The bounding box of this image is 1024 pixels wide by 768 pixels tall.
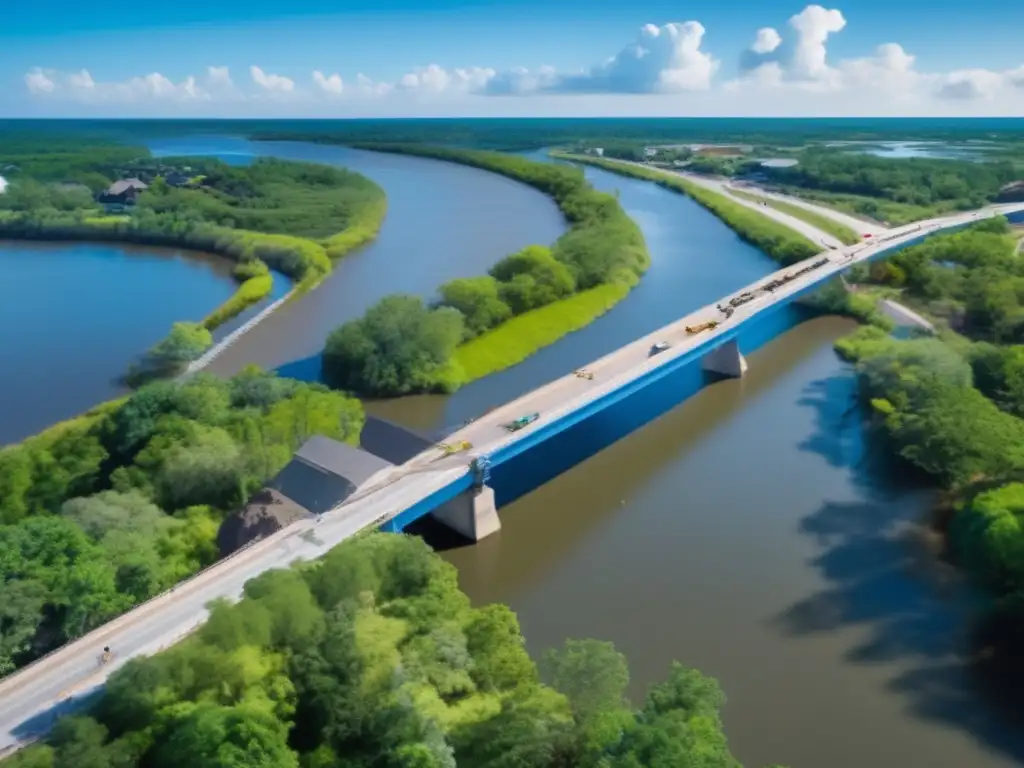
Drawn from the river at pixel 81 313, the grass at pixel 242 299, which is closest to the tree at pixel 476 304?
the grass at pixel 242 299

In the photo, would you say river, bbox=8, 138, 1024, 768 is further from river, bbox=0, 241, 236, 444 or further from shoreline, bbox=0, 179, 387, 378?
river, bbox=0, 241, 236, 444

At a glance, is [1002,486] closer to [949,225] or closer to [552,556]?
[552,556]

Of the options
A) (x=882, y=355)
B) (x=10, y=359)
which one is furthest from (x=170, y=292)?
(x=882, y=355)

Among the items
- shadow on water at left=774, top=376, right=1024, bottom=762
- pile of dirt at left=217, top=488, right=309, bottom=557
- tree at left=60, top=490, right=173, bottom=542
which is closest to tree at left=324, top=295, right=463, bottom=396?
pile of dirt at left=217, top=488, right=309, bottom=557

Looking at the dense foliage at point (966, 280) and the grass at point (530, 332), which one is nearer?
the grass at point (530, 332)

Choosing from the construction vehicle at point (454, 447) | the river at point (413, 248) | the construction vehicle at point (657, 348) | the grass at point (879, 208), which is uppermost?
the construction vehicle at point (657, 348)

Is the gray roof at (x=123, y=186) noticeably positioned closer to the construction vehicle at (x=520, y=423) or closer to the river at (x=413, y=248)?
the river at (x=413, y=248)

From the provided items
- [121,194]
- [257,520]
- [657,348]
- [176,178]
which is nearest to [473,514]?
[257,520]
